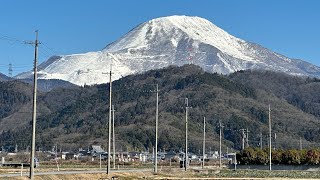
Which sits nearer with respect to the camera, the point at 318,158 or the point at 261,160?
the point at 318,158

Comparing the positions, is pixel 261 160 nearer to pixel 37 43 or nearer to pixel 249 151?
pixel 249 151

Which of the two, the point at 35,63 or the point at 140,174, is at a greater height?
the point at 35,63

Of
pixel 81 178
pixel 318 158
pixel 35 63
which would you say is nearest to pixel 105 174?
pixel 81 178

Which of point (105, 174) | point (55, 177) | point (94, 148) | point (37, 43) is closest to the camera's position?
point (37, 43)

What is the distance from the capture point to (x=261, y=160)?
126688mm

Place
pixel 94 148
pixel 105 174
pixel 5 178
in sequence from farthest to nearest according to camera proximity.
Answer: pixel 94 148
pixel 105 174
pixel 5 178

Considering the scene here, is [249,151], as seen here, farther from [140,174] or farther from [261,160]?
[140,174]

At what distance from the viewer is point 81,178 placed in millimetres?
62812

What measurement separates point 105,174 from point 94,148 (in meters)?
127

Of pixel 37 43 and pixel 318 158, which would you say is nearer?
pixel 37 43

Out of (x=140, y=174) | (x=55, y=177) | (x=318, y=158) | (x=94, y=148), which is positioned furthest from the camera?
(x=94, y=148)

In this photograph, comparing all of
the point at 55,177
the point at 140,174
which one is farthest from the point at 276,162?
the point at 55,177

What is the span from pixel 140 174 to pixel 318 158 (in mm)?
49476

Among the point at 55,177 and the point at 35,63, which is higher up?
the point at 35,63
